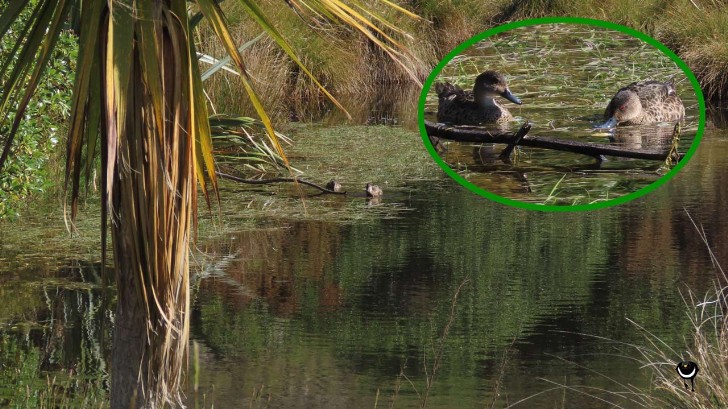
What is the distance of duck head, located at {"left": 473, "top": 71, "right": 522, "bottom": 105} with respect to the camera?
2684 mm

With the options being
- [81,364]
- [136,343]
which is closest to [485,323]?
[81,364]

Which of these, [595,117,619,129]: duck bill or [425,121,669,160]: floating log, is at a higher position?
[595,117,619,129]: duck bill

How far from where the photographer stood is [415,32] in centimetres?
1426

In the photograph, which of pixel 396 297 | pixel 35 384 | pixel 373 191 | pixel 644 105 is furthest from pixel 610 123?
pixel 373 191

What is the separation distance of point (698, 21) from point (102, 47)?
12.4 metres

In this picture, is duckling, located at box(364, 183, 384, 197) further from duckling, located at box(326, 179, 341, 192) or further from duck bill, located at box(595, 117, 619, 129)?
duck bill, located at box(595, 117, 619, 129)

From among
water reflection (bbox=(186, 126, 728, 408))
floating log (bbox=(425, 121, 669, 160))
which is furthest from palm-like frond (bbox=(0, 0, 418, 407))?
water reflection (bbox=(186, 126, 728, 408))

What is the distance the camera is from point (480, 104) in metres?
3.00

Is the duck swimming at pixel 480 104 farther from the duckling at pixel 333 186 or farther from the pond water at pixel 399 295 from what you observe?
the duckling at pixel 333 186

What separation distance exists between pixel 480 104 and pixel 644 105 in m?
0.40

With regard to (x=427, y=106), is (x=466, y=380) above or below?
below

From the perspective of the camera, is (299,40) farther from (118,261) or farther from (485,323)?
(118,261)

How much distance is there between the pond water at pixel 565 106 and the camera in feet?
9.53

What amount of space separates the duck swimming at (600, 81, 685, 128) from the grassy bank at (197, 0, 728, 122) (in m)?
6.94
